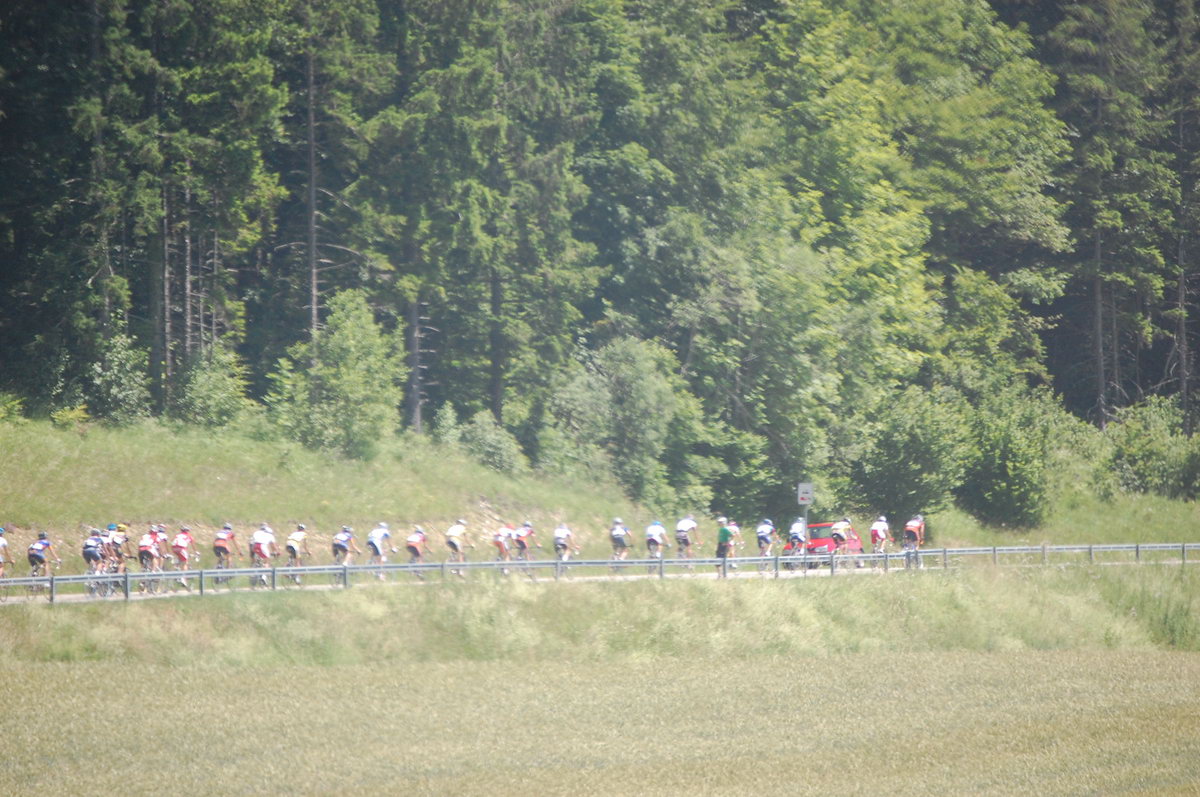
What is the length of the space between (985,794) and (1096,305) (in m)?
57.3

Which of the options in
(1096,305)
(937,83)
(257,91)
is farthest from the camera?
(1096,305)

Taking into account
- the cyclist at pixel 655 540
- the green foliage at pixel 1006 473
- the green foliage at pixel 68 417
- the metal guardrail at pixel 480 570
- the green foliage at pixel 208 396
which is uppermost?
the green foliage at pixel 208 396

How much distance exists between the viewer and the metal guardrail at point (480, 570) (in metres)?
32.0

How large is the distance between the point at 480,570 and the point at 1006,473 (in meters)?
27.8

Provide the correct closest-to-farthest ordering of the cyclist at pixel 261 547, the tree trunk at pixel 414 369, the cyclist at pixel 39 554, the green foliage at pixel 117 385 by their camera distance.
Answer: the cyclist at pixel 39 554, the cyclist at pixel 261 547, the green foliage at pixel 117 385, the tree trunk at pixel 414 369

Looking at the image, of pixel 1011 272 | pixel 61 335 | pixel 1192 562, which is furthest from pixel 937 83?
pixel 61 335

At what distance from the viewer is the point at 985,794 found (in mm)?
22812

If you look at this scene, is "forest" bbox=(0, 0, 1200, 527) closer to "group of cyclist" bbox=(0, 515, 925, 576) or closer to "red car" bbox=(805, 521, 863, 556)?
"group of cyclist" bbox=(0, 515, 925, 576)

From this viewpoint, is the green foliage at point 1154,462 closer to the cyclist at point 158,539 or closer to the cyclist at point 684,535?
the cyclist at point 684,535

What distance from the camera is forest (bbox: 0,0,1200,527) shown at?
46.6m

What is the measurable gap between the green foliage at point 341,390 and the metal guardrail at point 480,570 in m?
8.60

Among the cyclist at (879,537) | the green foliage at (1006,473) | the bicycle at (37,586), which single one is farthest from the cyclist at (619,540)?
the green foliage at (1006,473)

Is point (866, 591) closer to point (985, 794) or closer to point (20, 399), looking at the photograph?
point (985, 794)

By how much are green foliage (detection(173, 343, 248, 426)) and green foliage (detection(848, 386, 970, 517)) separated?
74.2 feet
